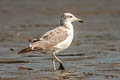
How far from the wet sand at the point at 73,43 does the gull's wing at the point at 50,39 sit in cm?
56

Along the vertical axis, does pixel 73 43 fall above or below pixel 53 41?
below

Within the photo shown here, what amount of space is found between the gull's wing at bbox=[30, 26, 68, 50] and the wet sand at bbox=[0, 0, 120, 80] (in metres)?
0.56

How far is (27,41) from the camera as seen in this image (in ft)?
49.7

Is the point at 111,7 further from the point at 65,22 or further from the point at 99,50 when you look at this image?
the point at 65,22

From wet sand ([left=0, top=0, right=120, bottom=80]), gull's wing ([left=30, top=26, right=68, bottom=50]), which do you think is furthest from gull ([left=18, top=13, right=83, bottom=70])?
wet sand ([left=0, top=0, right=120, bottom=80])

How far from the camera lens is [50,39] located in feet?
34.2

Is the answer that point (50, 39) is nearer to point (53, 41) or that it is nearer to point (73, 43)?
point (53, 41)

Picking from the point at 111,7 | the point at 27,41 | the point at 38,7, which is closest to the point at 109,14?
the point at 111,7

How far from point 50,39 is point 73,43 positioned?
430cm

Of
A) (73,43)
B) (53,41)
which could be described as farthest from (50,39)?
(73,43)

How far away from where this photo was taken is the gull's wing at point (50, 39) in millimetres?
10203

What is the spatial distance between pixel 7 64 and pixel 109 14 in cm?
1166

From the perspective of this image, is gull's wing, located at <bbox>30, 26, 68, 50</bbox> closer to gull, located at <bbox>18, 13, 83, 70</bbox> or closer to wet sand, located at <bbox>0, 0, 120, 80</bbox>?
gull, located at <bbox>18, 13, 83, 70</bbox>

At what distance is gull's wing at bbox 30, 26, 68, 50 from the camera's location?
33.5ft
